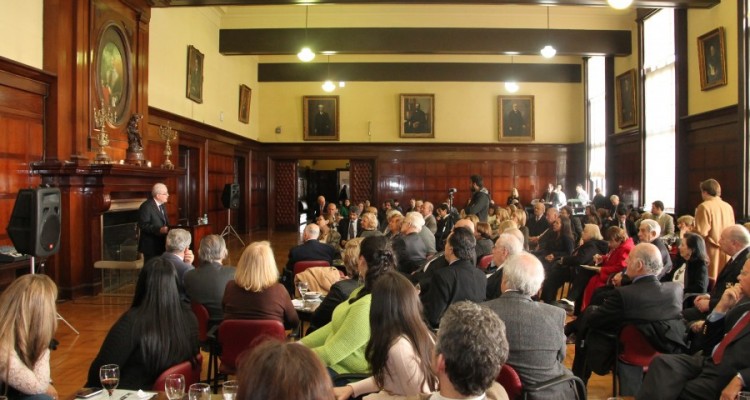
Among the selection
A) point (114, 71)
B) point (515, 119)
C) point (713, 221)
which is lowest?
point (713, 221)

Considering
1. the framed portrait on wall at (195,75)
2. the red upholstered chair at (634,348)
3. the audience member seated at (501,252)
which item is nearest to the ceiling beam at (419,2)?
the framed portrait on wall at (195,75)

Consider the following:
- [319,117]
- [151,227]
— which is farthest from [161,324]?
[319,117]

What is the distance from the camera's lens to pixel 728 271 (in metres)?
4.65

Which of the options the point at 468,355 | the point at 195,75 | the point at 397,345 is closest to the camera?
the point at 468,355

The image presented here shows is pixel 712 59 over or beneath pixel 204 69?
beneath

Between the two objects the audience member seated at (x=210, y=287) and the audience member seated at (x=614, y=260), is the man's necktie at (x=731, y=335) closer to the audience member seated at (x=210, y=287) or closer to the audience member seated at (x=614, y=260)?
the audience member seated at (x=614, y=260)

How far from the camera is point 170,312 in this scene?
9.70ft

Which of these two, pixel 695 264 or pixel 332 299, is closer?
pixel 332 299

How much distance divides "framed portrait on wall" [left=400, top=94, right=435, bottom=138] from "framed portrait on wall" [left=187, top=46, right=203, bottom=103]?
7.51 meters

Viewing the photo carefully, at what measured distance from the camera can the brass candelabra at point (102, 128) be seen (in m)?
8.41

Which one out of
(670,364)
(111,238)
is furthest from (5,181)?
(670,364)

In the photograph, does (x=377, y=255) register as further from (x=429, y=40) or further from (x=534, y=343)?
(x=429, y=40)

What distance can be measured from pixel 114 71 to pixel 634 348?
849 centimetres

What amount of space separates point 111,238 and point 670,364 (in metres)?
8.48
